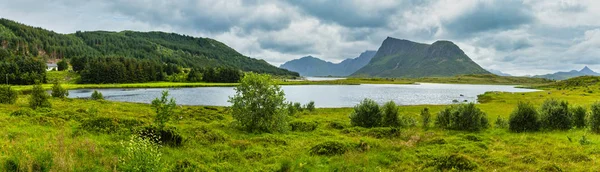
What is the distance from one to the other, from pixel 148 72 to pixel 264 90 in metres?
195

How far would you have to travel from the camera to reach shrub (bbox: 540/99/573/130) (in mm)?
28797

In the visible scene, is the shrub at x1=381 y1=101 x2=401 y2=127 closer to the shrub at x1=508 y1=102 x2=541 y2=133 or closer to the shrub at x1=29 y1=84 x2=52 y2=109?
the shrub at x1=508 y1=102 x2=541 y2=133

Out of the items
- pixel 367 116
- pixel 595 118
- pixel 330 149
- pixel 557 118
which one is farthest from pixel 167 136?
pixel 595 118

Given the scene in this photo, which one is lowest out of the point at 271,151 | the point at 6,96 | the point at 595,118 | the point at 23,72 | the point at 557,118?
the point at 271,151

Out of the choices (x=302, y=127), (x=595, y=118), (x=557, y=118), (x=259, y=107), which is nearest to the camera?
(x=595, y=118)

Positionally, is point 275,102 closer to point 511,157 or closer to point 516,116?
point 511,157

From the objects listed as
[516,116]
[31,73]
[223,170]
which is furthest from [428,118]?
[31,73]

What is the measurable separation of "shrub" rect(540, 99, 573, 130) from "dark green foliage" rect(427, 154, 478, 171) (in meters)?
18.7

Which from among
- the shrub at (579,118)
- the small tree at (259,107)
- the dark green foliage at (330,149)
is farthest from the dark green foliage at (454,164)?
the shrub at (579,118)

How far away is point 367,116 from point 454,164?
56.3 feet

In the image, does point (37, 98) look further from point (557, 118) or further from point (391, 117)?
point (557, 118)

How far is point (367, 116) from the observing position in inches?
1312

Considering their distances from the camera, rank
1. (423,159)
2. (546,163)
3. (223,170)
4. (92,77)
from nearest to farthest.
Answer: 1. (223,170)
2. (546,163)
3. (423,159)
4. (92,77)

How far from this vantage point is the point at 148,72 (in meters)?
199
